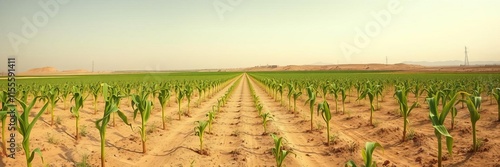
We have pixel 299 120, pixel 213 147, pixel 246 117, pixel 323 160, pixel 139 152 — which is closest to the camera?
pixel 323 160

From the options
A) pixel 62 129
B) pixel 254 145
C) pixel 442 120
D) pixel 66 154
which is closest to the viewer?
pixel 442 120

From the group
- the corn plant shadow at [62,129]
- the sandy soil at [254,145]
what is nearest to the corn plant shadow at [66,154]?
the sandy soil at [254,145]

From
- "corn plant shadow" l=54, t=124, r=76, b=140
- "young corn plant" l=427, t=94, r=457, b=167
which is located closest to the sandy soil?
"corn plant shadow" l=54, t=124, r=76, b=140

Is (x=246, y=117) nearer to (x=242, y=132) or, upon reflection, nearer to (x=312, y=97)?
(x=242, y=132)

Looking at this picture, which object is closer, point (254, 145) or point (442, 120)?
point (442, 120)

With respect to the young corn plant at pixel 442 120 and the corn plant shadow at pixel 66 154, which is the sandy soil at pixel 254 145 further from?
the young corn plant at pixel 442 120

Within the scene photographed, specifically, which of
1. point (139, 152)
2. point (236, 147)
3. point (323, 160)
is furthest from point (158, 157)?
point (323, 160)

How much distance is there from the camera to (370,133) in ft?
31.7

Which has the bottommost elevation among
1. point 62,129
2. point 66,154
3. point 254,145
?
point 254,145

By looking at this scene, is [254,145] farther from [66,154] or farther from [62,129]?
[62,129]

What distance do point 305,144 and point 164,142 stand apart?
4317 mm

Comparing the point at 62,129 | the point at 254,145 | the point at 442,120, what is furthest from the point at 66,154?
the point at 442,120

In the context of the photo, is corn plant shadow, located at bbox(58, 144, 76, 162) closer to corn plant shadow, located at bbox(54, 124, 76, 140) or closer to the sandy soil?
the sandy soil

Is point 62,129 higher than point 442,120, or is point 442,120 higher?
point 442,120
